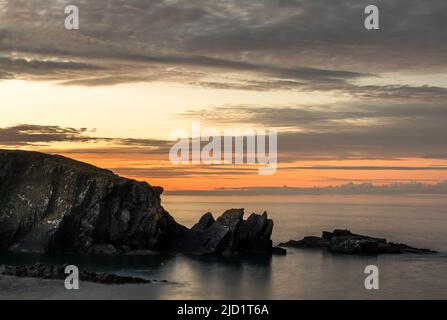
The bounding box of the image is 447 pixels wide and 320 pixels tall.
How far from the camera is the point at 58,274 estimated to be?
124 m

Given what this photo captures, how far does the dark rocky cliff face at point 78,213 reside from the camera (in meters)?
164

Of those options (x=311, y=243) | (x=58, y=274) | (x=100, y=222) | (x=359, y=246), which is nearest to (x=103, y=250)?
(x=100, y=222)

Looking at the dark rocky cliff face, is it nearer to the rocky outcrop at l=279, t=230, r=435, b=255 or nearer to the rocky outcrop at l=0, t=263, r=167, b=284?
the rocky outcrop at l=0, t=263, r=167, b=284

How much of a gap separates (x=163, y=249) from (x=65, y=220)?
2627 centimetres

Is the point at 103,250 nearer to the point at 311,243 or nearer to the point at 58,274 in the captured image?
the point at 58,274

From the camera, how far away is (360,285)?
416 feet

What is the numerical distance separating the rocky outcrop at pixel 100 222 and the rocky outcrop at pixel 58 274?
34929 millimetres

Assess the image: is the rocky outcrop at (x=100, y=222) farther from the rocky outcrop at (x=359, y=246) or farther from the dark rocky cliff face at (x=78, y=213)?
the rocky outcrop at (x=359, y=246)

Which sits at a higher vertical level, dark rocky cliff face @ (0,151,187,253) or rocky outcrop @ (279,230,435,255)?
dark rocky cliff face @ (0,151,187,253)

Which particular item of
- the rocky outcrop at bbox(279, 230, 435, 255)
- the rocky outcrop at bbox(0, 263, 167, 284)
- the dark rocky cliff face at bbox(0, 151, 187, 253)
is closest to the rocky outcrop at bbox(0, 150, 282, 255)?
the dark rocky cliff face at bbox(0, 151, 187, 253)

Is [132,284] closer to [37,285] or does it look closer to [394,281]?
[37,285]

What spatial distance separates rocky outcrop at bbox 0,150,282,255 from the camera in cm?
16425

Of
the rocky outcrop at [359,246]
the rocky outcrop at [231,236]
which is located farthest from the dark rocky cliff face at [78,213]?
the rocky outcrop at [359,246]
